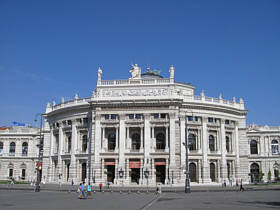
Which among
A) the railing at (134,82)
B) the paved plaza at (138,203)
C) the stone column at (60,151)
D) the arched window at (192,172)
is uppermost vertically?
the railing at (134,82)

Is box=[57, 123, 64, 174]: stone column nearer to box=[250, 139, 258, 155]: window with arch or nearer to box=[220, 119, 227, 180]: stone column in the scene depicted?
box=[220, 119, 227, 180]: stone column

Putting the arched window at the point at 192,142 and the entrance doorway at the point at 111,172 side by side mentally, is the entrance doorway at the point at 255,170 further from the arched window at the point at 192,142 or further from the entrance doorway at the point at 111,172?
the entrance doorway at the point at 111,172

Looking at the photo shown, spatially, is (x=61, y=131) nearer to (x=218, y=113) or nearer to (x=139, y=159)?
(x=139, y=159)

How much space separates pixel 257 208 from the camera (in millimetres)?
23891

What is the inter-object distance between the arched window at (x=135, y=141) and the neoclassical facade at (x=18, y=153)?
3444cm

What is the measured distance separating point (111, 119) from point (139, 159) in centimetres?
949

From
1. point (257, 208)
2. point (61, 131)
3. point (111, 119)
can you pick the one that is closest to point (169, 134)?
point (111, 119)

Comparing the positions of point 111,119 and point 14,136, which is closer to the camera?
point 111,119

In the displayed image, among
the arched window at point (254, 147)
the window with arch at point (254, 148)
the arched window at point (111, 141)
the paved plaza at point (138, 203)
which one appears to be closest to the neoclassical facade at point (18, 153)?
the arched window at point (111, 141)

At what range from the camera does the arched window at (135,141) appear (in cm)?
6606

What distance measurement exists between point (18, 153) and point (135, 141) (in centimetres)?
3981

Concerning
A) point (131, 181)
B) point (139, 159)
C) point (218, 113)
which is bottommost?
point (131, 181)

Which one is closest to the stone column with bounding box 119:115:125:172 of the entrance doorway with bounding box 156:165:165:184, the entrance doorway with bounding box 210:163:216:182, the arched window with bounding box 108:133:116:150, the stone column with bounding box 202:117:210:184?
the arched window with bounding box 108:133:116:150

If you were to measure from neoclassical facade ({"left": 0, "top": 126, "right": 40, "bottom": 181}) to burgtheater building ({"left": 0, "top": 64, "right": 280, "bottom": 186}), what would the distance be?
17.6 meters
